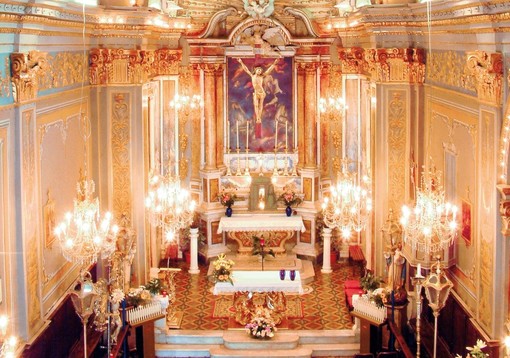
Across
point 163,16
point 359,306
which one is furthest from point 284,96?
point 359,306

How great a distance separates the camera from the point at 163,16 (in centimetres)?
1465

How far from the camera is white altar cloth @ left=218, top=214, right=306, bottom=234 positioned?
18.8 m

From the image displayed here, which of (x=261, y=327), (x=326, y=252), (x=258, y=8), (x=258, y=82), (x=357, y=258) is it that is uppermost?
(x=258, y=8)

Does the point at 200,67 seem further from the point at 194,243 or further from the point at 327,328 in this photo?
the point at 327,328

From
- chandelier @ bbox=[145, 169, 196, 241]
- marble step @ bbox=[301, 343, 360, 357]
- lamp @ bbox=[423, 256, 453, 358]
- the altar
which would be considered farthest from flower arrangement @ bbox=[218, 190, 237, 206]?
lamp @ bbox=[423, 256, 453, 358]

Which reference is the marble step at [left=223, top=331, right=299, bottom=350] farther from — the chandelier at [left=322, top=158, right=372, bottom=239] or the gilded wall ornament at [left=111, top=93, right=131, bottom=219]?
the gilded wall ornament at [left=111, top=93, right=131, bottom=219]

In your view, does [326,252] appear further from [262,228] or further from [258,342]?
[258,342]

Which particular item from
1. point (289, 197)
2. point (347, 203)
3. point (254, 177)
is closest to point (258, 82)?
point (254, 177)

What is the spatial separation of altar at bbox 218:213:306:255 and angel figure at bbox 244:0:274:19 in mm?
4373

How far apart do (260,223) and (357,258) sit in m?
2.24

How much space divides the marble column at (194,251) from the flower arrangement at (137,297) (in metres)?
4.46

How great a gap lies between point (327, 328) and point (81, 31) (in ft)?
21.6

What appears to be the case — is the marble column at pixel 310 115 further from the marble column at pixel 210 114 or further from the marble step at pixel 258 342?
the marble step at pixel 258 342

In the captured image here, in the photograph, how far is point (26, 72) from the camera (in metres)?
10.2
